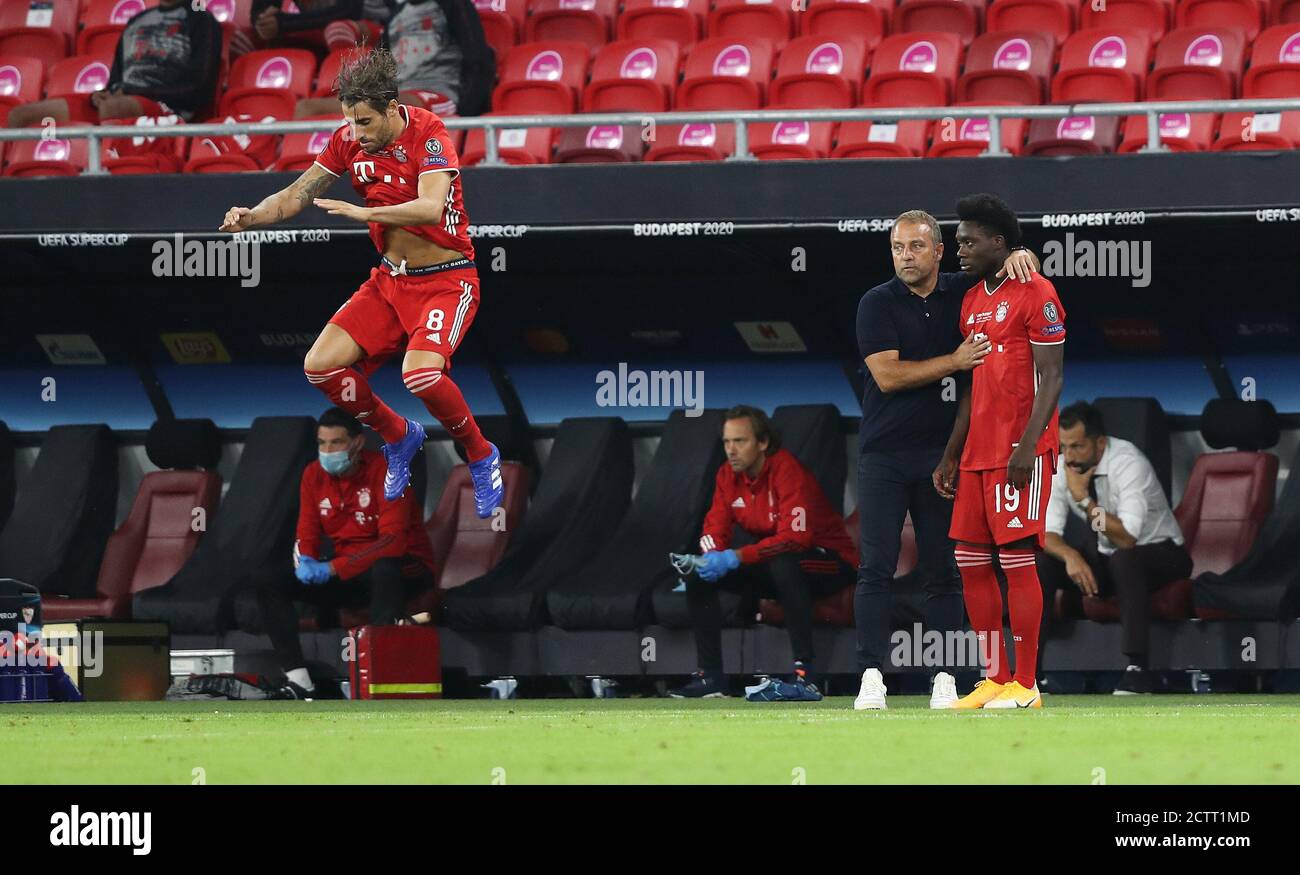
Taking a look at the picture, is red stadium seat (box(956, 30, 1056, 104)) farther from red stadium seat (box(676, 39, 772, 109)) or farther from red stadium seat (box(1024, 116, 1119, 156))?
red stadium seat (box(676, 39, 772, 109))

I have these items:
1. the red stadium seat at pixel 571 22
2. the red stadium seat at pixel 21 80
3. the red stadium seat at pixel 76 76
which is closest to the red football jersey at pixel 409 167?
the red stadium seat at pixel 571 22

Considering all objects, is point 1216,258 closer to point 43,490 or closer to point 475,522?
point 475,522

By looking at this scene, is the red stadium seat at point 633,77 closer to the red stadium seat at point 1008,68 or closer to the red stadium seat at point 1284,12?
the red stadium seat at point 1008,68

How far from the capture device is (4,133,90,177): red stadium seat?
12.3 meters

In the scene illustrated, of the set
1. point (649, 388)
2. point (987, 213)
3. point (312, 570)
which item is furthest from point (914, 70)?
point (987, 213)

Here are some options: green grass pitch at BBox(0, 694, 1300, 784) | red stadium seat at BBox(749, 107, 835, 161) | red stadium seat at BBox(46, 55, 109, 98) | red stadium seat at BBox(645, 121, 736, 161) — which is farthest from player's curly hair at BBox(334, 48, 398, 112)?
red stadium seat at BBox(46, 55, 109, 98)

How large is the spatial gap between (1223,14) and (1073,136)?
178cm

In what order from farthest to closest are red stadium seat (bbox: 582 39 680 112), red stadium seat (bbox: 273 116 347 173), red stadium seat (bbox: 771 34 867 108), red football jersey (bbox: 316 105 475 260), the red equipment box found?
red stadium seat (bbox: 582 39 680 112) < red stadium seat (bbox: 273 116 347 173) < red stadium seat (bbox: 771 34 867 108) < the red equipment box < red football jersey (bbox: 316 105 475 260)

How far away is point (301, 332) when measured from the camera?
12602 mm

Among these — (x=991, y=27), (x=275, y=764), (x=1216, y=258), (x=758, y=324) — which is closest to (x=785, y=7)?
(x=991, y=27)

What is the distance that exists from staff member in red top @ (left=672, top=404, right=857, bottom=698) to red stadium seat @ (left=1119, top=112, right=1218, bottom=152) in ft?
8.13

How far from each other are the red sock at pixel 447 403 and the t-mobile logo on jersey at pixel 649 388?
382cm

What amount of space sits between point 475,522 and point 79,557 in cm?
246

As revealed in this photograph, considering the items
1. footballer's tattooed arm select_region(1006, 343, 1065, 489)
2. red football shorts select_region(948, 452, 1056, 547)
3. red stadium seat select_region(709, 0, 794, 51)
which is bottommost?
red football shorts select_region(948, 452, 1056, 547)
